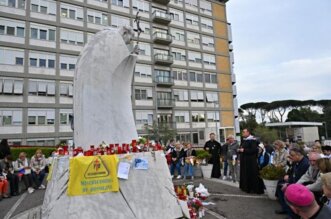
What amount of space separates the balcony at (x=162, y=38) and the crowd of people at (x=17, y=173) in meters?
27.2

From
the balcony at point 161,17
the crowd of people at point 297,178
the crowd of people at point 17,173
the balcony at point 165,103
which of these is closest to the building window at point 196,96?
the balcony at point 165,103

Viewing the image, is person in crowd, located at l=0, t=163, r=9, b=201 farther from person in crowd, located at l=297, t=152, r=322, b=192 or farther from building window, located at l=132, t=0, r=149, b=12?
building window, located at l=132, t=0, r=149, b=12

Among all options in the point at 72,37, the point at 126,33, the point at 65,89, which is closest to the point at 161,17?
the point at 72,37

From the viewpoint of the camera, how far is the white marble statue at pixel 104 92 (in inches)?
235

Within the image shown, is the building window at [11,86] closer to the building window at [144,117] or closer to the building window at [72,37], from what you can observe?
Result: the building window at [72,37]

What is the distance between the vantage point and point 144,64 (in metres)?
33.7

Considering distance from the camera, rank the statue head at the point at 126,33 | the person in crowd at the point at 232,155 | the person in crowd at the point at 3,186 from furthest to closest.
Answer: the person in crowd at the point at 232,155 → the person in crowd at the point at 3,186 → the statue head at the point at 126,33

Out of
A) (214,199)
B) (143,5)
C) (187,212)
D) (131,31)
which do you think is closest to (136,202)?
(187,212)

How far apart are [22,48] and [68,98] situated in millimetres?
7067

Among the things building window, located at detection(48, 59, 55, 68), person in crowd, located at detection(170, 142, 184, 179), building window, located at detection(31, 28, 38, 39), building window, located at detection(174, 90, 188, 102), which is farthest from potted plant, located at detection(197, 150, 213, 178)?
building window, located at detection(174, 90, 188, 102)

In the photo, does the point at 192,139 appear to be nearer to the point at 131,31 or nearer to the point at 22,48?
the point at 22,48

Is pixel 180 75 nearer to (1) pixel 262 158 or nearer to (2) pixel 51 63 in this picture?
(2) pixel 51 63

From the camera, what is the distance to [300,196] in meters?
2.38

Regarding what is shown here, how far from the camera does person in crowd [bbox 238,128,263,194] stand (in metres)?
7.77
